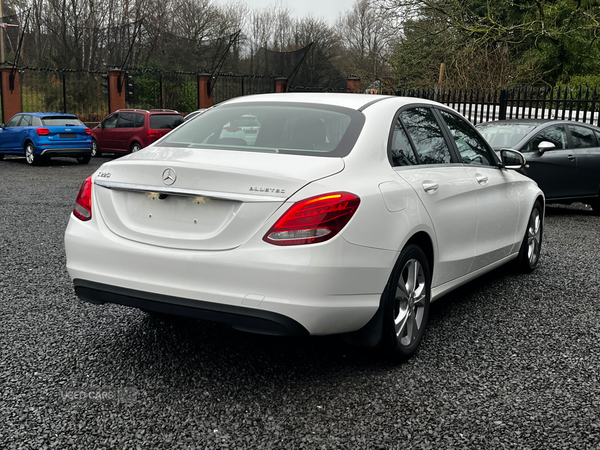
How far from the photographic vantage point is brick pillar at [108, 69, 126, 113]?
30.4 meters

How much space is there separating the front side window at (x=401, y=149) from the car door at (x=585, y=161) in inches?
286

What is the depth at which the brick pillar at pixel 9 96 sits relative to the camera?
2825 centimetres

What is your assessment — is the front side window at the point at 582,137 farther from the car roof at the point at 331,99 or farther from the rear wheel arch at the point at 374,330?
the rear wheel arch at the point at 374,330

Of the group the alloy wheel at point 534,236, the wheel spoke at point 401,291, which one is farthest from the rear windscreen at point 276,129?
the alloy wheel at point 534,236

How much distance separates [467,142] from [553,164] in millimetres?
5595

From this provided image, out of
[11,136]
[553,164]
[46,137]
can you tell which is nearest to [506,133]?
[553,164]

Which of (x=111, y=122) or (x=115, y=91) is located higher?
(x=115, y=91)

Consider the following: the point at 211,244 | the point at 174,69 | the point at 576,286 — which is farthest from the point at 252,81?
the point at 211,244

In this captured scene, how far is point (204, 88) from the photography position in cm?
3275

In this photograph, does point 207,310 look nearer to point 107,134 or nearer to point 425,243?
point 425,243

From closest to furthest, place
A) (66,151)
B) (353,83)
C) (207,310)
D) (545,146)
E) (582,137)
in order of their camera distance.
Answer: (207,310) < (545,146) < (582,137) < (66,151) < (353,83)

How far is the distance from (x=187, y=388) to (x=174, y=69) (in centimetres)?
3218

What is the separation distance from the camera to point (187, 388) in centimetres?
343

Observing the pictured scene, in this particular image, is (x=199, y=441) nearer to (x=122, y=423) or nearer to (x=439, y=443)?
(x=122, y=423)
